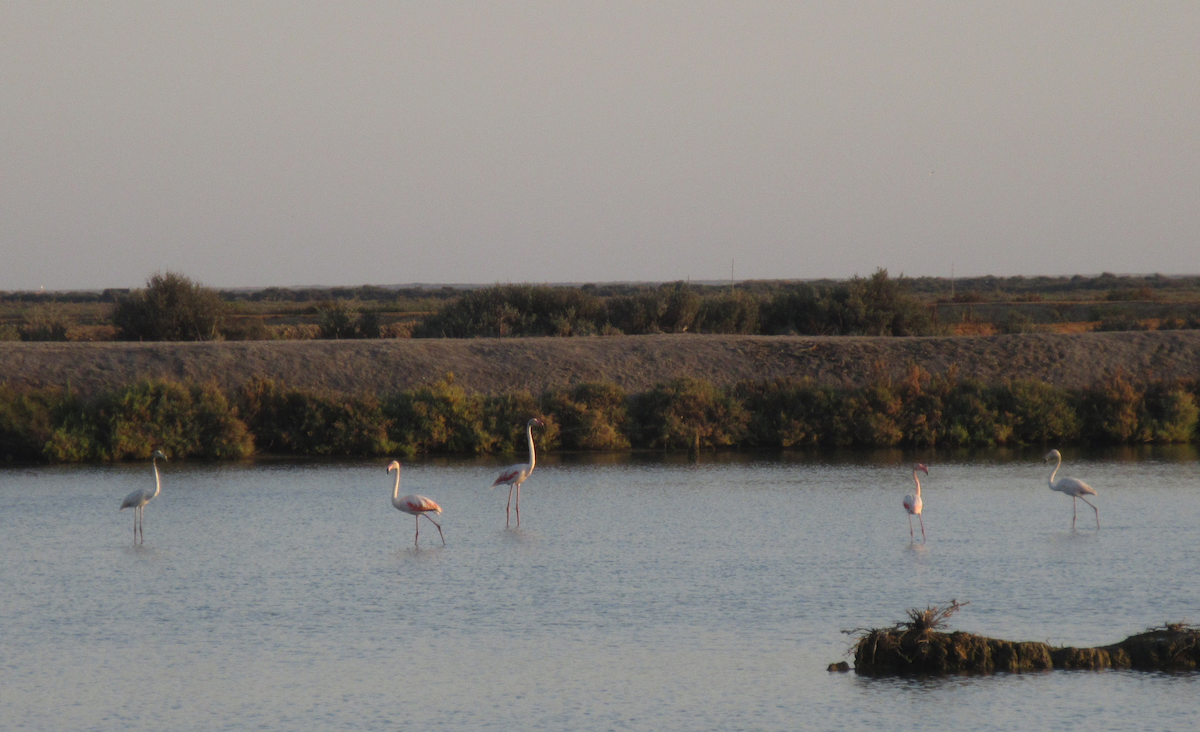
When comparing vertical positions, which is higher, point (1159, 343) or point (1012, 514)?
point (1159, 343)

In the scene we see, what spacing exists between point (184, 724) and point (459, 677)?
197cm

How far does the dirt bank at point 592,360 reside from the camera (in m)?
28.4

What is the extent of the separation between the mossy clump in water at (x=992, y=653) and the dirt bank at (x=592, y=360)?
63.5 feet

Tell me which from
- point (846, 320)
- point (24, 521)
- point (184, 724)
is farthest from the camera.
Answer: point (846, 320)

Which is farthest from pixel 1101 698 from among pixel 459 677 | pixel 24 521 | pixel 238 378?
pixel 238 378

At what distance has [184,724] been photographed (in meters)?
8.84

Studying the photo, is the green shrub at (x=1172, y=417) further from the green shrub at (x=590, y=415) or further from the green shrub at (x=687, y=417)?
the green shrub at (x=590, y=415)

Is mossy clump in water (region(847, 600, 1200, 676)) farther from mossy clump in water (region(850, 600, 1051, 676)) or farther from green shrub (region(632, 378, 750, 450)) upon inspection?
green shrub (region(632, 378, 750, 450))

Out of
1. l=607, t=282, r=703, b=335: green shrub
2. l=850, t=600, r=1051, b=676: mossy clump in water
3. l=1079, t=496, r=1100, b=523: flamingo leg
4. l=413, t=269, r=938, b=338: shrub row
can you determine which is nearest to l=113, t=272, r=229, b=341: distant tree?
l=413, t=269, r=938, b=338: shrub row

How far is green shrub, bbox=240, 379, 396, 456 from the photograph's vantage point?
2595 centimetres

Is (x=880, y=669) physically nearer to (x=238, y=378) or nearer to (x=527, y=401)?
(x=527, y=401)

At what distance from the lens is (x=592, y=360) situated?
99.3 ft

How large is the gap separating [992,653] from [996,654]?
0.13 feet

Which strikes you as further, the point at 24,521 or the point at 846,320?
the point at 846,320
